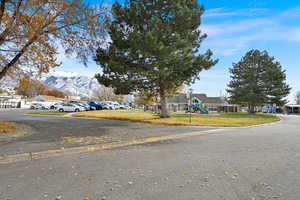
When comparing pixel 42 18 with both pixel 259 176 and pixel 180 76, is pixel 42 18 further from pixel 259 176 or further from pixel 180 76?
pixel 180 76

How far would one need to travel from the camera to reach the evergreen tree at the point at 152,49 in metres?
15.3

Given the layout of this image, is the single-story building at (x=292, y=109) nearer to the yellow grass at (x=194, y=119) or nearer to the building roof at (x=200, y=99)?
the building roof at (x=200, y=99)

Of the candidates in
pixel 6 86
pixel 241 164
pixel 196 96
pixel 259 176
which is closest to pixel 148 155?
pixel 241 164


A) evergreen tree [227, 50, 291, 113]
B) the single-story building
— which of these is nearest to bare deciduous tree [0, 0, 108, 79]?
evergreen tree [227, 50, 291, 113]

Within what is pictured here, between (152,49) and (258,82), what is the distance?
29780 millimetres

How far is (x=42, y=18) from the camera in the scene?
8.55 meters

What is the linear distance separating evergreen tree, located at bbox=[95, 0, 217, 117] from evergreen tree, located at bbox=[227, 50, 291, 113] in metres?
21.3

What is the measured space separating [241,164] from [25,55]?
11.6 metres

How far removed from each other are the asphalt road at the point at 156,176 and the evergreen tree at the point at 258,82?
1272 inches

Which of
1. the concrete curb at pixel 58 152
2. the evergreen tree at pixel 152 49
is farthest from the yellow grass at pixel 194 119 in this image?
the concrete curb at pixel 58 152

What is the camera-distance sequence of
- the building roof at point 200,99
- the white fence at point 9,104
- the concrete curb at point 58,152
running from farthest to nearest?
the building roof at point 200,99 < the white fence at point 9,104 < the concrete curb at point 58,152

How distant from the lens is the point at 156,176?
4.24 metres

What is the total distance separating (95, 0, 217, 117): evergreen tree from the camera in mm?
15305

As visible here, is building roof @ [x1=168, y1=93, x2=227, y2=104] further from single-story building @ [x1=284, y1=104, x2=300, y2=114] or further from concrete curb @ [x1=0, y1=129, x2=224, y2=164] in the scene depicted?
concrete curb @ [x1=0, y1=129, x2=224, y2=164]
